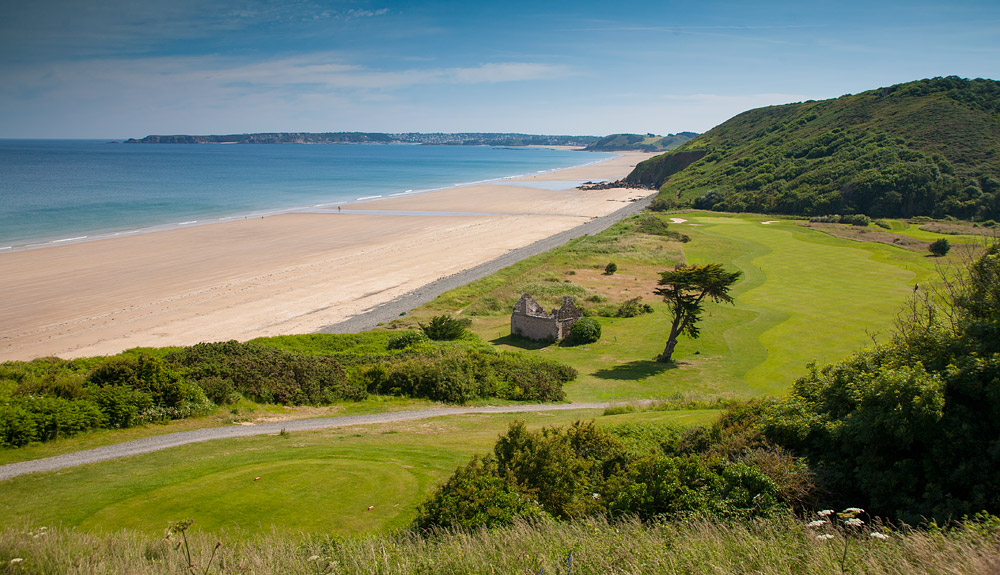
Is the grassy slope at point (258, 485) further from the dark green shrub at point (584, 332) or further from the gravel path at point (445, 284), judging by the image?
the gravel path at point (445, 284)

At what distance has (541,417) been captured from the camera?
63.0 ft

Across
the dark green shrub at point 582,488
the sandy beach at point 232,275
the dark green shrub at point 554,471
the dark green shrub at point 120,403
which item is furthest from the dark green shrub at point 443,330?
the dark green shrub at point 582,488

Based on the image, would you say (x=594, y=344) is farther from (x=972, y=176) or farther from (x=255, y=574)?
(x=972, y=176)

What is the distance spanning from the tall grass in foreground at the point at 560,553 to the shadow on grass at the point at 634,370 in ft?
57.0

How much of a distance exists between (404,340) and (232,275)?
83.3 ft

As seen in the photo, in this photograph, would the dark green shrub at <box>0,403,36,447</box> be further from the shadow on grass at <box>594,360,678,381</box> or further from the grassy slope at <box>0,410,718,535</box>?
the shadow on grass at <box>594,360,678,381</box>

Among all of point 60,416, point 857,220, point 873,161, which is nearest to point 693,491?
point 60,416

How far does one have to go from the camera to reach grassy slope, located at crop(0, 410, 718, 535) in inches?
424

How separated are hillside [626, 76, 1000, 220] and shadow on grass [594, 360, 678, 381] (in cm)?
6886

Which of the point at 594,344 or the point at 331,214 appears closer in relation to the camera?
the point at 594,344

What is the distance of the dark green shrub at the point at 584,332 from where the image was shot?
1234 inches

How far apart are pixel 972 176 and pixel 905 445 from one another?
307ft

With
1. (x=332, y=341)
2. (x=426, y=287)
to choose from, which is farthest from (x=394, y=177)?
(x=332, y=341)

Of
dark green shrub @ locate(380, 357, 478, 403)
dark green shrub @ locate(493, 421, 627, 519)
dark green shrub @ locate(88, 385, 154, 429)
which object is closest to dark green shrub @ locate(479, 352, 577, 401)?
dark green shrub @ locate(380, 357, 478, 403)
